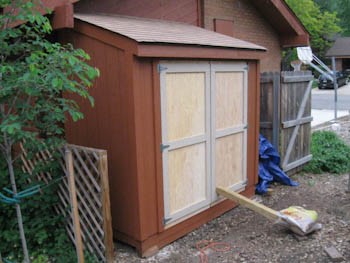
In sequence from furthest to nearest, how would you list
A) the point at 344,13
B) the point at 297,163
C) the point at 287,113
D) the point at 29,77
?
the point at 344,13, the point at 297,163, the point at 287,113, the point at 29,77

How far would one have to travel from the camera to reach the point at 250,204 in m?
4.45

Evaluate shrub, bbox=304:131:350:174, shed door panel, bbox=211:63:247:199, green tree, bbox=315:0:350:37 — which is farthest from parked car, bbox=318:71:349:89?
shed door panel, bbox=211:63:247:199

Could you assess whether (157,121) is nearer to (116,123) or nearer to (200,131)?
(116,123)

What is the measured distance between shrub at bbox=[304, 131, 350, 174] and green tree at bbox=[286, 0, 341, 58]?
2260 cm

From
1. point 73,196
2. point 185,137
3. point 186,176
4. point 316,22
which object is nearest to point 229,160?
point 186,176

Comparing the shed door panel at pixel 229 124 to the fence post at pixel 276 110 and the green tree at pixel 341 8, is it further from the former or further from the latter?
the green tree at pixel 341 8

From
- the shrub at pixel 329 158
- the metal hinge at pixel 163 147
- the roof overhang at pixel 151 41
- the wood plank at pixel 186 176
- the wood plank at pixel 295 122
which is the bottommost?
the shrub at pixel 329 158

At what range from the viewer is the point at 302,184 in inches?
249

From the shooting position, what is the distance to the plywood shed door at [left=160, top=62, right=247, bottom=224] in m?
3.96

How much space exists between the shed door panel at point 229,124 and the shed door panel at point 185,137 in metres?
0.22

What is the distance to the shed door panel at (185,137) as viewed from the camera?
154 inches

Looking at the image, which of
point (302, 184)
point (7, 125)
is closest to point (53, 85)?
point (7, 125)

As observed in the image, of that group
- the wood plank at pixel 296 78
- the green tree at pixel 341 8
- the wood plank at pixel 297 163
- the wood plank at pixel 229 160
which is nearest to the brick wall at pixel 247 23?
the wood plank at pixel 296 78

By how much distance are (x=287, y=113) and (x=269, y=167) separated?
99 centimetres
